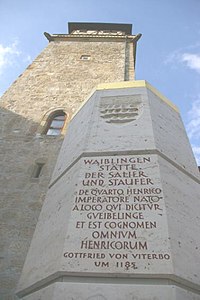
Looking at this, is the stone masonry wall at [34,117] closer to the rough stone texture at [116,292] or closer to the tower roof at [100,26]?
the rough stone texture at [116,292]

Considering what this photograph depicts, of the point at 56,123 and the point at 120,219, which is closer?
the point at 120,219

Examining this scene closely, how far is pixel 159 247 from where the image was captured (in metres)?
2.81

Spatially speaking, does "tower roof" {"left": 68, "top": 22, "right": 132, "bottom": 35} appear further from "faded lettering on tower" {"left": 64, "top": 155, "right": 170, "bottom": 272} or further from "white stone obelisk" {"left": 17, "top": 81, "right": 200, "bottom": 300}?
"faded lettering on tower" {"left": 64, "top": 155, "right": 170, "bottom": 272}

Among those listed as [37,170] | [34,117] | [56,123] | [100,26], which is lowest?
[37,170]

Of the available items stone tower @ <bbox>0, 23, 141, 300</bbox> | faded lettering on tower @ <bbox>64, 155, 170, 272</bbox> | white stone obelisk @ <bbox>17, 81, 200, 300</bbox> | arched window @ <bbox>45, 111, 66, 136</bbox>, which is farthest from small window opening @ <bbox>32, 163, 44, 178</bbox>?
faded lettering on tower @ <bbox>64, 155, 170, 272</bbox>

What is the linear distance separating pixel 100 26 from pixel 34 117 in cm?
1551

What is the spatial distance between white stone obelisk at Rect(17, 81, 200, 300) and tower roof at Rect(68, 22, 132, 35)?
1837 cm

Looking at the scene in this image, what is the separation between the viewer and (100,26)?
21594mm

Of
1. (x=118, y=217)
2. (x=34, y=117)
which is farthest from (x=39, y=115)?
(x=118, y=217)

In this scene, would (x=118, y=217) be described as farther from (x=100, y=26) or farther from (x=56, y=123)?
(x=100, y=26)

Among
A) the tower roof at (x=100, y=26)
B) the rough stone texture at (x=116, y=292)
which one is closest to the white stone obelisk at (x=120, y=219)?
the rough stone texture at (x=116, y=292)

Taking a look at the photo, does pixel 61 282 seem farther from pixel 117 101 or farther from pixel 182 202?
pixel 117 101

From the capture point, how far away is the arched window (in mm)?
8273

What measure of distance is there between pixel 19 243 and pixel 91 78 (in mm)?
7734
